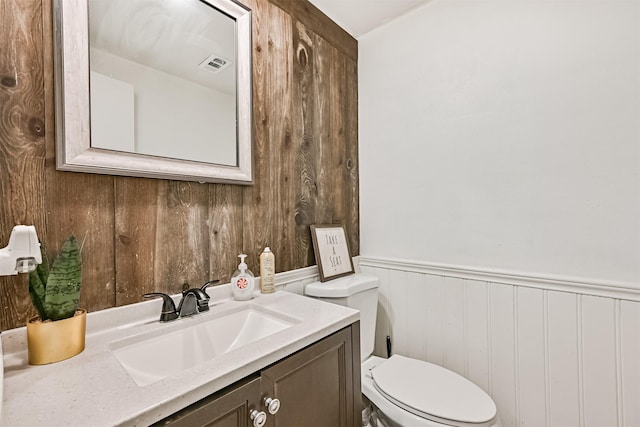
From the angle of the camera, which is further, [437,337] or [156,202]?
[437,337]

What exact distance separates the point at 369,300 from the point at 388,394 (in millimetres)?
453

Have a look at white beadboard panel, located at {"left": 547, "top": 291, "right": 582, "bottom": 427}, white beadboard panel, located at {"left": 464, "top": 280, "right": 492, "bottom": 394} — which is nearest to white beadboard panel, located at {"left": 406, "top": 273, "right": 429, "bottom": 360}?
white beadboard panel, located at {"left": 464, "top": 280, "right": 492, "bottom": 394}

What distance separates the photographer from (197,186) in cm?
111

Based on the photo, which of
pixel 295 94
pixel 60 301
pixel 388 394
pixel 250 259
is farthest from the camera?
pixel 295 94

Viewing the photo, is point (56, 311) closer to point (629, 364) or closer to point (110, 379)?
point (110, 379)

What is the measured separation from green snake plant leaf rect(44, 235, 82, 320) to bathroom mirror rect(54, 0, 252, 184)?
10.3 inches

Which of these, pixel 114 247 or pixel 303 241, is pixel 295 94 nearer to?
pixel 303 241

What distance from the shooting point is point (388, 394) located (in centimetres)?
116

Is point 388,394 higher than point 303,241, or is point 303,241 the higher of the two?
point 303,241

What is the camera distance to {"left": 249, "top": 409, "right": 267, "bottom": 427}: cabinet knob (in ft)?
2.25

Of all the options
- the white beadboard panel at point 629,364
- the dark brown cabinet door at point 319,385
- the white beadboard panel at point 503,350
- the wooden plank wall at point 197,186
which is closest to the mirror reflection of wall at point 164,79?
the wooden plank wall at point 197,186

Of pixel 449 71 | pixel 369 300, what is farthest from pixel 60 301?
pixel 449 71

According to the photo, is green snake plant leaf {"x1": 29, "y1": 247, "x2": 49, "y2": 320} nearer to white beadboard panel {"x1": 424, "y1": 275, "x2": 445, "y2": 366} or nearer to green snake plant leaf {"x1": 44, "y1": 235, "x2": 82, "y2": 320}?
green snake plant leaf {"x1": 44, "y1": 235, "x2": 82, "y2": 320}

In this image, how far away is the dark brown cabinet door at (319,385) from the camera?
0.76 meters
